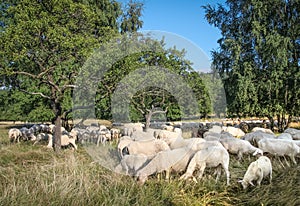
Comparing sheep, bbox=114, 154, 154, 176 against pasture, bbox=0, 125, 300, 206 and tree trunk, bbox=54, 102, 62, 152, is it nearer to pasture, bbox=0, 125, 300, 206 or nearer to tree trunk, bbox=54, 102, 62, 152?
pasture, bbox=0, 125, 300, 206

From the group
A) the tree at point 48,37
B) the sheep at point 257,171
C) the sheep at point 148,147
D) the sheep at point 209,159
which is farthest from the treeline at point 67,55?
the sheep at point 257,171

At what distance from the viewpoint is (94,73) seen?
1107 cm

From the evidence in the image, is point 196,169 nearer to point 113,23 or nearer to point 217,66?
point 217,66

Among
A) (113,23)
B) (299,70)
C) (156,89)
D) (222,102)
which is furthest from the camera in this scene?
(113,23)

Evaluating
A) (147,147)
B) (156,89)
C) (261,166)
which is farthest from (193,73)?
(261,166)

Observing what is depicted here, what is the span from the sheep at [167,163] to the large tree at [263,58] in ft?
42.4

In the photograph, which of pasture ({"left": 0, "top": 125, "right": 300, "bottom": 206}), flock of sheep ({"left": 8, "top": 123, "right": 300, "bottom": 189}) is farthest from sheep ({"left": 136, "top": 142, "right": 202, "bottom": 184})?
pasture ({"left": 0, "top": 125, "right": 300, "bottom": 206})

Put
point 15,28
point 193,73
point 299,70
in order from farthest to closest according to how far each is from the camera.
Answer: point 299,70 < point 193,73 < point 15,28

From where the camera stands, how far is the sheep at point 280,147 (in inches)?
324

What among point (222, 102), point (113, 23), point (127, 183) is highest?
point (113, 23)

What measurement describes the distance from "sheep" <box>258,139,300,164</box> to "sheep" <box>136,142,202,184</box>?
3033 millimetres

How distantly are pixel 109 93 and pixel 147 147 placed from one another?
12.5 feet

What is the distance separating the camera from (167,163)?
6.30 metres

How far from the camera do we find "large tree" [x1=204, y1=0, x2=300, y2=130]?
18.7 m
